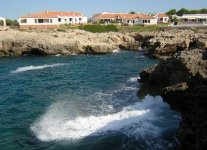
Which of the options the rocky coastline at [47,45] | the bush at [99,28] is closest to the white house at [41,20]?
the bush at [99,28]

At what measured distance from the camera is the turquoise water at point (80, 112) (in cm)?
2186

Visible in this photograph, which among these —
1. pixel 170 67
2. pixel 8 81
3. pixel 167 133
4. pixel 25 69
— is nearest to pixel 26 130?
pixel 167 133

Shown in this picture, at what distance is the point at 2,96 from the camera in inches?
1380

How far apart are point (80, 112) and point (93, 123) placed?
336cm

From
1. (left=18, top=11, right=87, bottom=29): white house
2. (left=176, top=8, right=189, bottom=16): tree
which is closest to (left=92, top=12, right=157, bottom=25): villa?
(left=18, top=11, right=87, bottom=29): white house

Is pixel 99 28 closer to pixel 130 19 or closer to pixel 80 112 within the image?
pixel 130 19

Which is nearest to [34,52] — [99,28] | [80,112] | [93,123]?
[99,28]

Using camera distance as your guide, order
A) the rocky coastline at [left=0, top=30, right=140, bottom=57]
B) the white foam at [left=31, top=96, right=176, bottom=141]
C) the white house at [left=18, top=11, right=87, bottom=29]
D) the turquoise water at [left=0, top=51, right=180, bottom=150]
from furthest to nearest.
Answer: the white house at [left=18, top=11, right=87, bottom=29] → the rocky coastline at [left=0, top=30, right=140, bottom=57] → the white foam at [left=31, top=96, right=176, bottom=141] → the turquoise water at [left=0, top=51, right=180, bottom=150]

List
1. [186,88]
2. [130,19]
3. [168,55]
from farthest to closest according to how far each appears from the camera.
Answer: [130,19] → [168,55] → [186,88]

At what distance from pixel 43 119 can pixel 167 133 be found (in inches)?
401

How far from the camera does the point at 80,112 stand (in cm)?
2822

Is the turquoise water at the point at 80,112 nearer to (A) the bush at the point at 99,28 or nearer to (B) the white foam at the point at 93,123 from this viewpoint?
(B) the white foam at the point at 93,123

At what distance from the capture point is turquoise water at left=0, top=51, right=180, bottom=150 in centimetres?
2186

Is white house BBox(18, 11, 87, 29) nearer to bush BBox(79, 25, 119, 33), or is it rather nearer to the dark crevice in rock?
bush BBox(79, 25, 119, 33)
